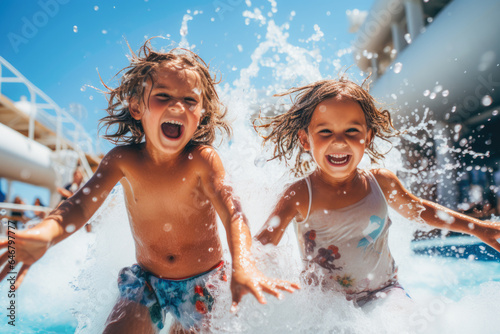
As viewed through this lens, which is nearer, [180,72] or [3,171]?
[180,72]

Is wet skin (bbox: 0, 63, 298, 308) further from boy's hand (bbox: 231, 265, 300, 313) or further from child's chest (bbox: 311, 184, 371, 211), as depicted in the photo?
child's chest (bbox: 311, 184, 371, 211)

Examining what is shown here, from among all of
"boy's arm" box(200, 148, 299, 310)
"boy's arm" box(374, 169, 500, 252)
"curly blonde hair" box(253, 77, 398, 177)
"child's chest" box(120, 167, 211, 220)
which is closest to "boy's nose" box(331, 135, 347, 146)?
"curly blonde hair" box(253, 77, 398, 177)

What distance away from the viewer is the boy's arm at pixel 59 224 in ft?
3.97

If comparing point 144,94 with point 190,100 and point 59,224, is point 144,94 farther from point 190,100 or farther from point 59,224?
point 59,224

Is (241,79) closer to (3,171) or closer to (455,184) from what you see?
(3,171)

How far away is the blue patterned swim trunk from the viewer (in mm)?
1823

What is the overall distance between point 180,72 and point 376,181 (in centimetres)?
132

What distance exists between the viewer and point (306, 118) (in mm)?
2203

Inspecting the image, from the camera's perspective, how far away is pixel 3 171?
812 cm

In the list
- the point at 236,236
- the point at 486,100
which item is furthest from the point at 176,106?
the point at 486,100

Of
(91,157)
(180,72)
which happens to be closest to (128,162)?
(180,72)

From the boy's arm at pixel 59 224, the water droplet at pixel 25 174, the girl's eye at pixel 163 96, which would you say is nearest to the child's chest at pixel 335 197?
the girl's eye at pixel 163 96

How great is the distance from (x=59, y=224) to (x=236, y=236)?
0.70 meters

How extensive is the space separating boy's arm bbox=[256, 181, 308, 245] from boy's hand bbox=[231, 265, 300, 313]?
1.84 feet
